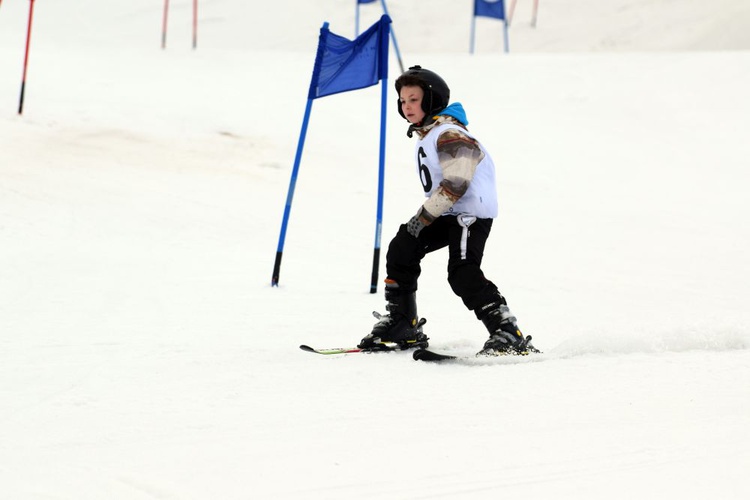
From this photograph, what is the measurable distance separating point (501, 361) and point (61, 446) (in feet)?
5.97

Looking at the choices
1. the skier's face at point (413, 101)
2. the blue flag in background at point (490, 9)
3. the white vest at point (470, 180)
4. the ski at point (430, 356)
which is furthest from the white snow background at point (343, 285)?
the blue flag in background at point (490, 9)

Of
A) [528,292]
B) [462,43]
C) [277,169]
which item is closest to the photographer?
[528,292]

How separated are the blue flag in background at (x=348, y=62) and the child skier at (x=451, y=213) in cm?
212

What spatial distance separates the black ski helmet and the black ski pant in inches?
19.4

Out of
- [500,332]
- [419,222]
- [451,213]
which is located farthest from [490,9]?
[500,332]

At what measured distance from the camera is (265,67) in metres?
14.6

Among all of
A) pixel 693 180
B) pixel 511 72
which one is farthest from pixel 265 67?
pixel 693 180

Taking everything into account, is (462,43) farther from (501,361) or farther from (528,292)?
(501,361)

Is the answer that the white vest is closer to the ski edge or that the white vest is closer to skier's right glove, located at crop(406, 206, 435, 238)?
skier's right glove, located at crop(406, 206, 435, 238)

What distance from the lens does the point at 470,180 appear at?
154 inches

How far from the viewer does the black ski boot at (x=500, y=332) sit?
12.7ft

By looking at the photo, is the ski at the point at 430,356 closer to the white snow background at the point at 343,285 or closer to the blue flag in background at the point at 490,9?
the white snow background at the point at 343,285

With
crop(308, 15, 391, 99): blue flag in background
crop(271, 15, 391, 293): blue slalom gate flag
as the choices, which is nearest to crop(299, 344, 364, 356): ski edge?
crop(271, 15, 391, 293): blue slalom gate flag

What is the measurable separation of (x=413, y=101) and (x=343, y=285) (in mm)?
2645
